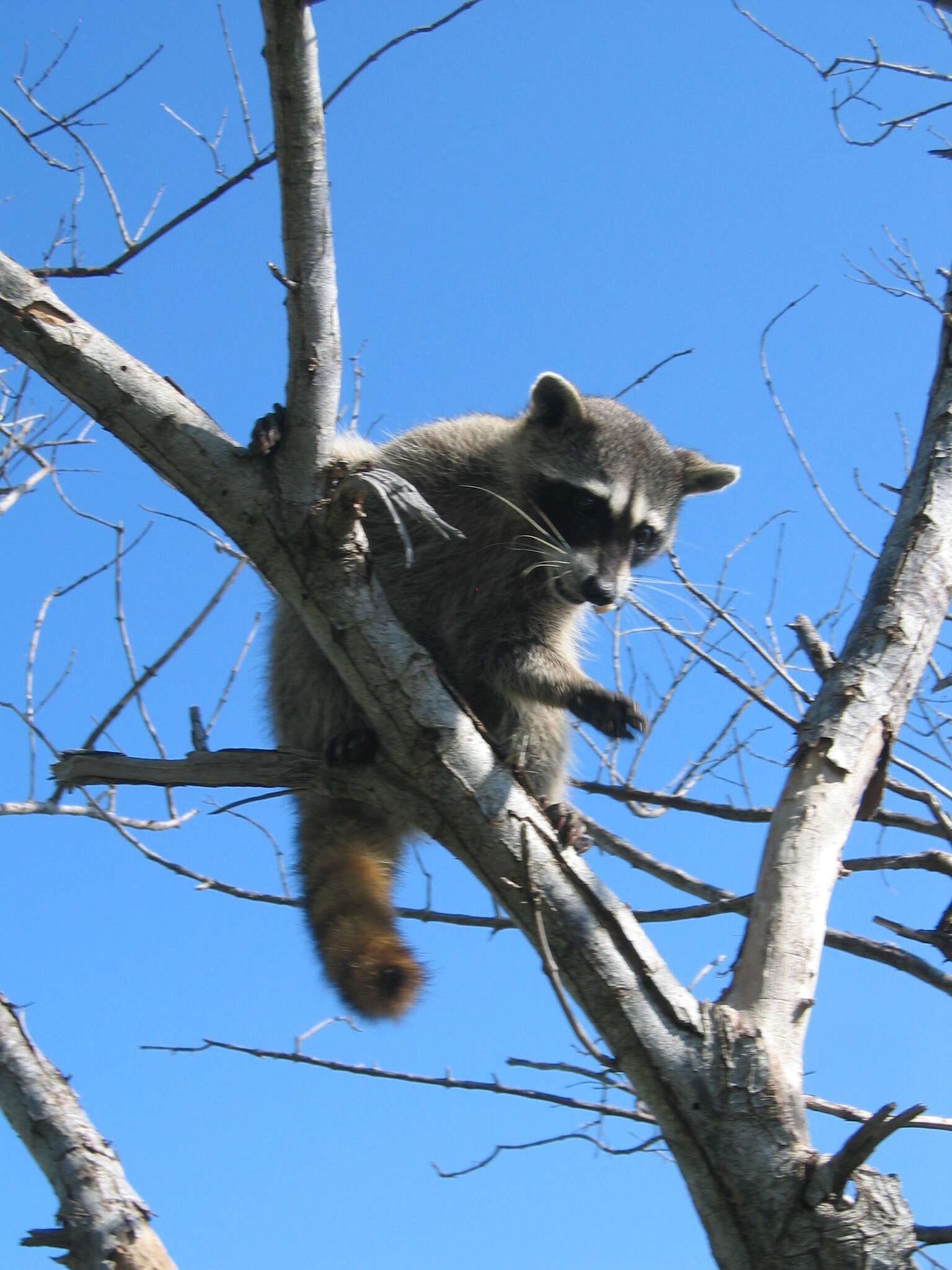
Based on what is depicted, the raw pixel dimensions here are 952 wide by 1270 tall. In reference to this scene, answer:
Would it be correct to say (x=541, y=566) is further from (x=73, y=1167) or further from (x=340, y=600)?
(x=73, y=1167)

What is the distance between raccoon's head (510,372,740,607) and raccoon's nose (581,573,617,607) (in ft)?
0.03

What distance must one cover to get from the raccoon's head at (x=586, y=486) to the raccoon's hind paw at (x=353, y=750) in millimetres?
1178

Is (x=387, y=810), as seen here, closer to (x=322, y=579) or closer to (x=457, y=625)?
(x=322, y=579)

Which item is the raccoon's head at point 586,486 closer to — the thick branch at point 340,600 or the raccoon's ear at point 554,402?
the raccoon's ear at point 554,402

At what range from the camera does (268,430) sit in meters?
2.96

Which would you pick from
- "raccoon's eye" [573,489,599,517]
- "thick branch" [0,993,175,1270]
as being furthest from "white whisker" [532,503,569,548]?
"thick branch" [0,993,175,1270]

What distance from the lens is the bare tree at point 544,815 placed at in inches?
94.5

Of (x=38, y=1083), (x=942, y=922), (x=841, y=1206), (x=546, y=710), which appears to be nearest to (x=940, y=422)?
(x=942, y=922)

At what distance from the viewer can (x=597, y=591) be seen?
4.21 meters

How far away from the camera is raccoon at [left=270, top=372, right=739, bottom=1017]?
4.15 m

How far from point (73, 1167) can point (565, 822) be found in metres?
1.47

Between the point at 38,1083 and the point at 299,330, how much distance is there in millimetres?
1965

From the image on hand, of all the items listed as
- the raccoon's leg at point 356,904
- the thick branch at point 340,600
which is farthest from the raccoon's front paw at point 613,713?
the thick branch at point 340,600

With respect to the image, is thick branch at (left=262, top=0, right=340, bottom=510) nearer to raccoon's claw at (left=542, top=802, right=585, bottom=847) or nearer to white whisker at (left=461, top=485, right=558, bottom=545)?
raccoon's claw at (left=542, top=802, right=585, bottom=847)
